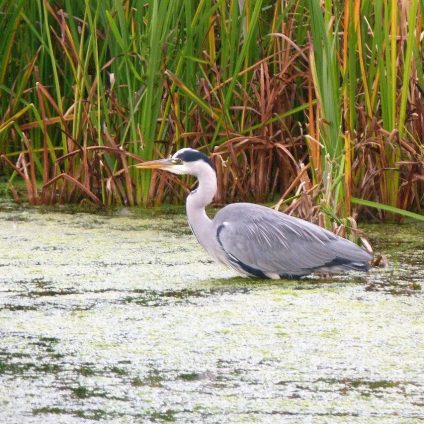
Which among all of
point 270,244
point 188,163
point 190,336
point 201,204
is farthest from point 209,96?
point 190,336

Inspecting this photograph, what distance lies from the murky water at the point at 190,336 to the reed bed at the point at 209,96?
48 cm

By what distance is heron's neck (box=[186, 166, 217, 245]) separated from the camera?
4.16m

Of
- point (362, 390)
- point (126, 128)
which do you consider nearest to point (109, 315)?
point (362, 390)

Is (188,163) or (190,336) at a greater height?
(188,163)

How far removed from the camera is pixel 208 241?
412 cm

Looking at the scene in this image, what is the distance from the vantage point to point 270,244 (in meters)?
4.08

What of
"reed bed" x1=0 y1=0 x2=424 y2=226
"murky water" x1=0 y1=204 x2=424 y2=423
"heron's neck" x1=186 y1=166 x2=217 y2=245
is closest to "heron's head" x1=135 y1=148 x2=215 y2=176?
"heron's neck" x1=186 y1=166 x2=217 y2=245

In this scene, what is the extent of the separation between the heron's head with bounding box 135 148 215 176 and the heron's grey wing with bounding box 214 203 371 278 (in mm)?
211

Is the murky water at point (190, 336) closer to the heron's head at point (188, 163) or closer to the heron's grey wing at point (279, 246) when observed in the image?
the heron's grey wing at point (279, 246)

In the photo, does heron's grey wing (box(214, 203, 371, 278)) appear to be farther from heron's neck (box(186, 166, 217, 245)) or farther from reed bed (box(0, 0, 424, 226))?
reed bed (box(0, 0, 424, 226))

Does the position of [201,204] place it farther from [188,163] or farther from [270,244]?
[270,244]

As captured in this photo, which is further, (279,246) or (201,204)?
(201,204)

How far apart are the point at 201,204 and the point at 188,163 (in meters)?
0.17

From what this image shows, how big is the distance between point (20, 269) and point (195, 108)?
4.82 ft
